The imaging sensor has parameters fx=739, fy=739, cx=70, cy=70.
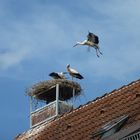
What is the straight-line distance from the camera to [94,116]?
55.2 ft

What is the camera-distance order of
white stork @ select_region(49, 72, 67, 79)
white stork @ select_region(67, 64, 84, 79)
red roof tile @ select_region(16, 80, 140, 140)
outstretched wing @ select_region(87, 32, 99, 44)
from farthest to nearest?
white stork @ select_region(49, 72, 67, 79) < white stork @ select_region(67, 64, 84, 79) < outstretched wing @ select_region(87, 32, 99, 44) < red roof tile @ select_region(16, 80, 140, 140)

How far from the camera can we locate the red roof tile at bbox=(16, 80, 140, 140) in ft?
51.4

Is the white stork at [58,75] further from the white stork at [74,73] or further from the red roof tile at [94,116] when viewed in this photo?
the red roof tile at [94,116]

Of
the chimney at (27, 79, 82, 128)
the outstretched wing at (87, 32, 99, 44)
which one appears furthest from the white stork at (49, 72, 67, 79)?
the outstretched wing at (87, 32, 99, 44)

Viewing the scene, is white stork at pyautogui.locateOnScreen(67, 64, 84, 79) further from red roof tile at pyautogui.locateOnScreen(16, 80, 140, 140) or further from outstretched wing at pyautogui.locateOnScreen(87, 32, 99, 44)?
outstretched wing at pyautogui.locateOnScreen(87, 32, 99, 44)

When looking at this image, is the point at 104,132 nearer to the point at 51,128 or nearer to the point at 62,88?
the point at 51,128

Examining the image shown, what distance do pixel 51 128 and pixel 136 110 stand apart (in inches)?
162

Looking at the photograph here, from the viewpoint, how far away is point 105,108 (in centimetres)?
1683

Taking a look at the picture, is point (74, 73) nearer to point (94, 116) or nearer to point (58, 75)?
point (58, 75)

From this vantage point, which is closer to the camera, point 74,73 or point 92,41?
point 92,41

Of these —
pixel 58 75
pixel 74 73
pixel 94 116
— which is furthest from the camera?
pixel 58 75

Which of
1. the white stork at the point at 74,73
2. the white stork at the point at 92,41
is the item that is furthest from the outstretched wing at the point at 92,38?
the white stork at the point at 74,73

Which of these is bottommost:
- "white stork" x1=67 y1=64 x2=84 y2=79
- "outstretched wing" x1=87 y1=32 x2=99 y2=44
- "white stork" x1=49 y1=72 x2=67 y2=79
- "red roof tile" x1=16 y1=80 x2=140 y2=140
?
"red roof tile" x1=16 y1=80 x2=140 y2=140

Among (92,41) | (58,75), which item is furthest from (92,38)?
(58,75)
